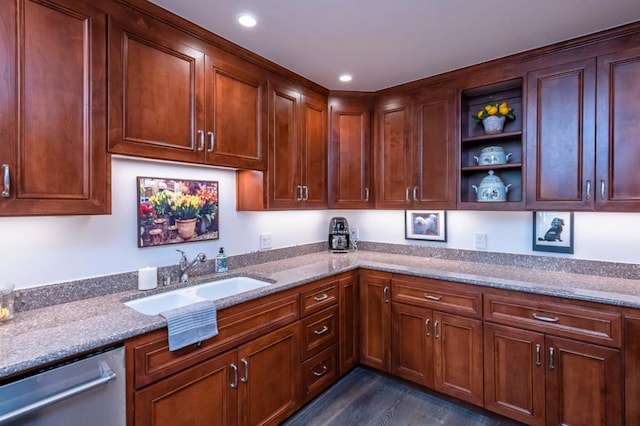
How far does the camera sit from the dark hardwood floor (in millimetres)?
2146

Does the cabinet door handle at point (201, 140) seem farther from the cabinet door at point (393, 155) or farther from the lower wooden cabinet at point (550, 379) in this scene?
the lower wooden cabinet at point (550, 379)

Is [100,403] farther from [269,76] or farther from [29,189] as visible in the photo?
[269,76]

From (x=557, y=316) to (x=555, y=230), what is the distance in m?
0.75

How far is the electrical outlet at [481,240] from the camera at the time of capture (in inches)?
106

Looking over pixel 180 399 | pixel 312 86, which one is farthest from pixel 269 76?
pixel 180 399

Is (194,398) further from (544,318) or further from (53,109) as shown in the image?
(544,318)

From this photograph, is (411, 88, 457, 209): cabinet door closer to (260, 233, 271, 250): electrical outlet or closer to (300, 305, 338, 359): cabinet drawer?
(300, 305, 338, 359): cabinet drawer

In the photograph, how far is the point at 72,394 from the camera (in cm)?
117

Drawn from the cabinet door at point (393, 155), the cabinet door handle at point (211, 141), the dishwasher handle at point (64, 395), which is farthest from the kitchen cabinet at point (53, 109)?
the cabinet door at point (393, 155)

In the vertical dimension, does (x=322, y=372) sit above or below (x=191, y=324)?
below

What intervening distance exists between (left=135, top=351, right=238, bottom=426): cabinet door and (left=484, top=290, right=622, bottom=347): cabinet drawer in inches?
63.0

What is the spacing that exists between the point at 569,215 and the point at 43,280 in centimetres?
315

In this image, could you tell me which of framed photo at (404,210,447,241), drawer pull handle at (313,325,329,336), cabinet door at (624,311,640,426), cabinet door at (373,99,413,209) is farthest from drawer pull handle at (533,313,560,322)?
drawer pull handle at (313,325,329,336)

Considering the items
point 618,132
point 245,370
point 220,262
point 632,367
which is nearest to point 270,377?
point 245,370
